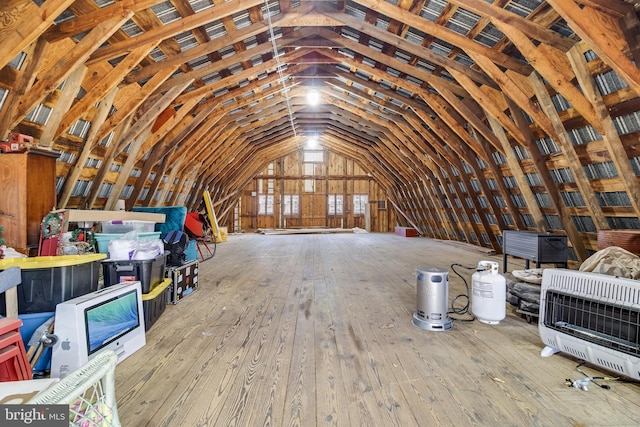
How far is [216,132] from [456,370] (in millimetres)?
7420

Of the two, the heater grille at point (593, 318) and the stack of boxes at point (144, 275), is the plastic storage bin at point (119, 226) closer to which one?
the stack of boxes at point (144, 275)

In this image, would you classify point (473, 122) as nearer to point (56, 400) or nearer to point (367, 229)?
point (56, 400)

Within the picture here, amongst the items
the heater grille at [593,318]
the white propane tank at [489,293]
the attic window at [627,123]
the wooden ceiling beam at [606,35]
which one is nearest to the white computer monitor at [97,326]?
the white propane tank at [489,293]

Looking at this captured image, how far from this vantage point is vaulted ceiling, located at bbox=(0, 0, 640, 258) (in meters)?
3.28

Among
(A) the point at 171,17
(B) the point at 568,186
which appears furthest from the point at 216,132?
(B) the point at 568,186

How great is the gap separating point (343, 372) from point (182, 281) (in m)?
2.41

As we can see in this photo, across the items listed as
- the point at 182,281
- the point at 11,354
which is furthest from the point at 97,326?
the point at 182,281

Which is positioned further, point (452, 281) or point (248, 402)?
point (452, 281)

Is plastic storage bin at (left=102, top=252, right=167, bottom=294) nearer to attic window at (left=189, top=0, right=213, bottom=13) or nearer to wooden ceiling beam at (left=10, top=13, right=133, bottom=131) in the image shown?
wooden ceiling beam at (left=10, top=13, right=133, bottom=131)

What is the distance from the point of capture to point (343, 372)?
209 cm

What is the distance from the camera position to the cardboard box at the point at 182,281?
3559 millimetres

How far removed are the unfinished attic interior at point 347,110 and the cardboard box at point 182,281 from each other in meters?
0.26

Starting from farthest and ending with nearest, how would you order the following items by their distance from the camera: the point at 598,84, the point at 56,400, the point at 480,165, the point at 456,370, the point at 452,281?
the point at 480,165 < the point at 452,281 < the point at 598,84 < the point at 456,370 < the point at 56,400

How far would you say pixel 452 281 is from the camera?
4.62m
